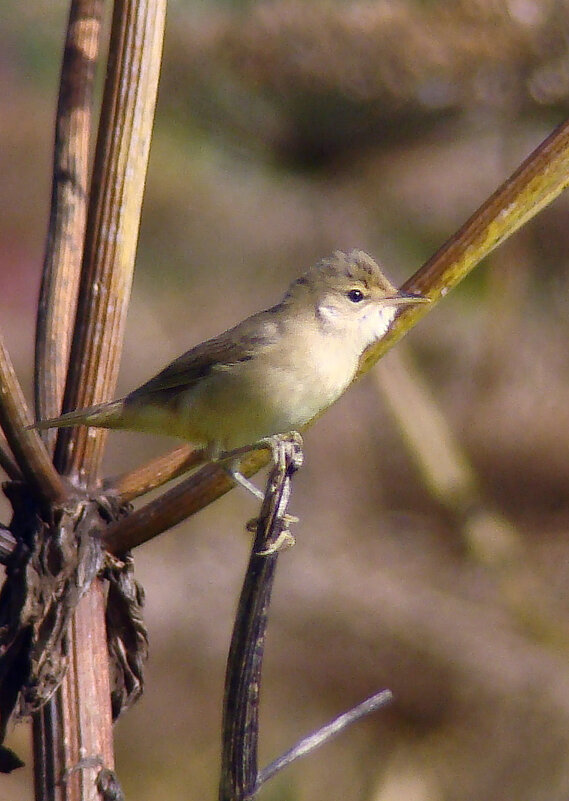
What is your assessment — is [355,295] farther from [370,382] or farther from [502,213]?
[370,382]

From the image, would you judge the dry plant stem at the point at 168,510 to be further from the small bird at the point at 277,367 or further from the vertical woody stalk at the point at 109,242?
the small bird at the point at 277,367

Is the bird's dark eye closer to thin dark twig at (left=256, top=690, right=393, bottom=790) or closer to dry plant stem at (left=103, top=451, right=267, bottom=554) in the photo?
dry plant stem at (left=103, top=451, right=267, bottom=554)

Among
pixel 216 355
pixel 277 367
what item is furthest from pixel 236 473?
pixel 216 355

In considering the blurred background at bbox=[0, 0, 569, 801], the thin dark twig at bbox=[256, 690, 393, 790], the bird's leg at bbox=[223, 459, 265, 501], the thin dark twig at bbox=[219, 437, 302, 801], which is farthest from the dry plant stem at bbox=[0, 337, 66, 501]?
the blurred background at bbox=[0, 0, 569, 801]

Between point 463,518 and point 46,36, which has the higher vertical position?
point 46,36

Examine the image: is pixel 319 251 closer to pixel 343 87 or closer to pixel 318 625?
pixel 343 87

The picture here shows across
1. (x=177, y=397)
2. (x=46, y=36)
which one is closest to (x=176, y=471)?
(x=177, y=397)

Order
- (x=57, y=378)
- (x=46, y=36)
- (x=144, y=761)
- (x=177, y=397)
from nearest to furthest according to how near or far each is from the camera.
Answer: (x=57, y=378), (x=177, y=397), (x=144, y=761), (x=46, y=36)
